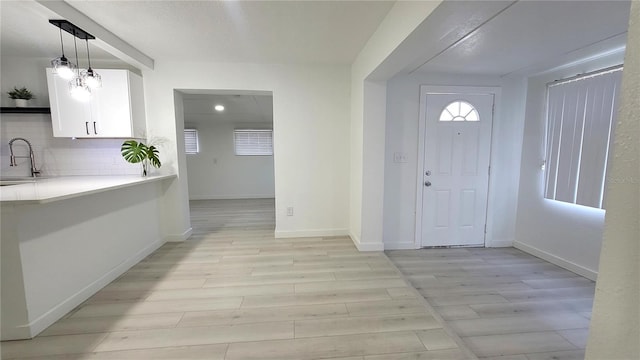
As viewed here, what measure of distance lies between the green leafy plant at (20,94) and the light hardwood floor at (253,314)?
243 centimetres

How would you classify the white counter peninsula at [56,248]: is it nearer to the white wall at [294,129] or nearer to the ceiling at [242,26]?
the white wall at [294,129]

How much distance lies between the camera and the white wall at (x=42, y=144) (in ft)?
10.3

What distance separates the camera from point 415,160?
3.37 meters

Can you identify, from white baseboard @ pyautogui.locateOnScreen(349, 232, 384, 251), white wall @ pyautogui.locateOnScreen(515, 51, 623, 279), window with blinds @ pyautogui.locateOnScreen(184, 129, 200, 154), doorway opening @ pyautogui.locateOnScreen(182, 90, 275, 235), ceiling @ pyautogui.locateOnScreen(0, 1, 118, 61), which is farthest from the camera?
window with blinds @ pyautogui.locateOnScreen(184, 129, 200, 154)

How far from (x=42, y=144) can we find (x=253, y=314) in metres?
3.54

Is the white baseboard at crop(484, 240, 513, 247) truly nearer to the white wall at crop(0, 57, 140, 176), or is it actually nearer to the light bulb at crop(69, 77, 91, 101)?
the white wall at crop(0, 57, 140, 176)

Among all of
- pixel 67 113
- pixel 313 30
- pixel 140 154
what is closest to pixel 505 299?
pixel 313 30

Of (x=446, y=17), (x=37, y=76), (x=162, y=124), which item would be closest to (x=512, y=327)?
(x=446, y=17)

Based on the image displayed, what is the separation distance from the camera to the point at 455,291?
245 cm

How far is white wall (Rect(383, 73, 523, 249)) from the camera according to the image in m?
3.29

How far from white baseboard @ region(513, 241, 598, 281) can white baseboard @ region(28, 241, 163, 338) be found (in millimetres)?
4735

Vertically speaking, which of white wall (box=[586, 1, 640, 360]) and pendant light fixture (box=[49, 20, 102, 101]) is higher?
pendant light fixture (box=[49, 20, 102, 101])

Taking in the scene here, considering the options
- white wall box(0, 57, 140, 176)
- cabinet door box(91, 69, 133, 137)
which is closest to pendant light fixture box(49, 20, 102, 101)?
cabinet door box(91, 69, 133, 137)

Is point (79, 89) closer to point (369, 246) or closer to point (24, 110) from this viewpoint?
point (24, 110)
